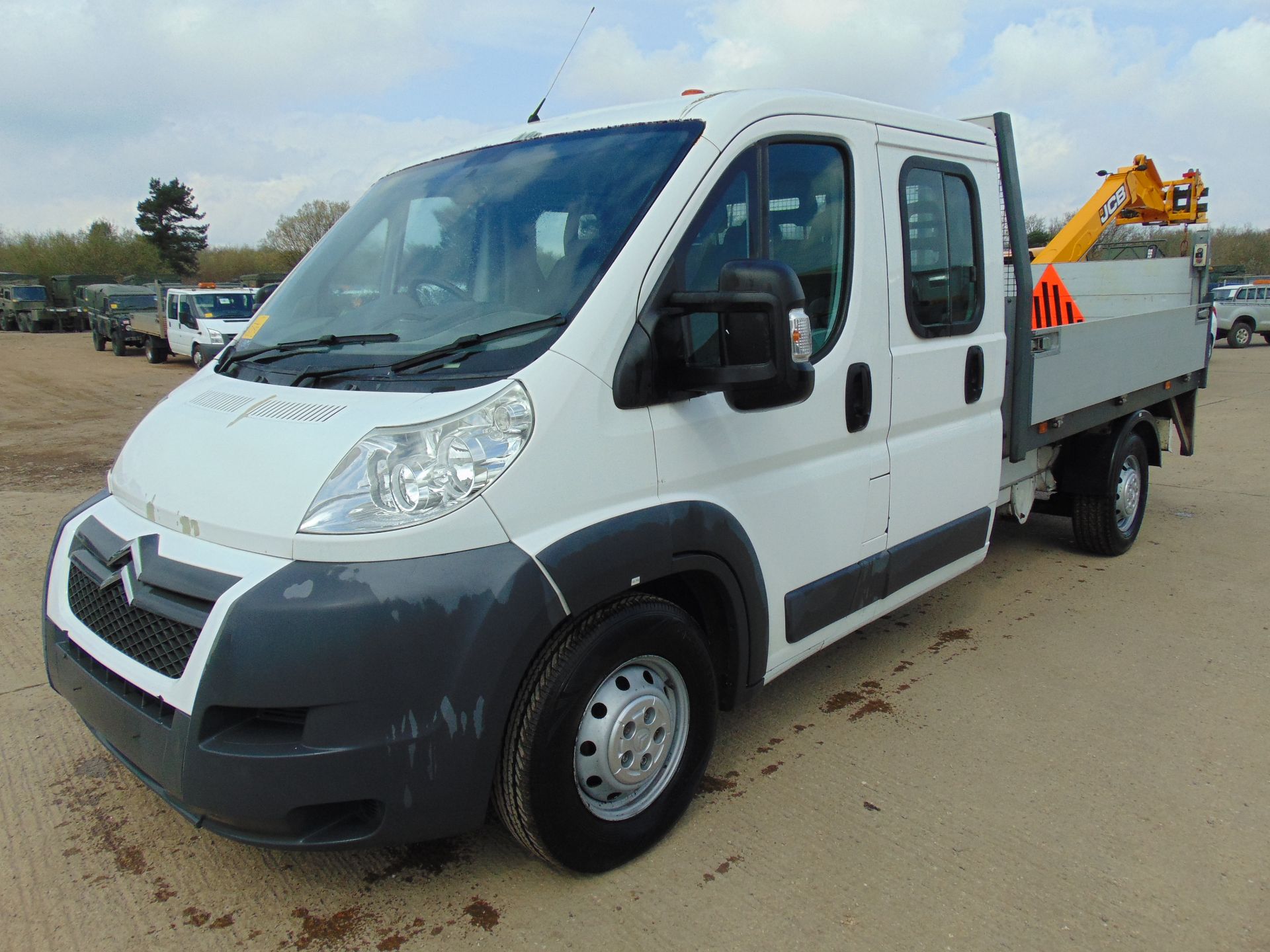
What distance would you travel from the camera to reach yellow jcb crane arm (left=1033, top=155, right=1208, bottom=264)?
9.69 metres

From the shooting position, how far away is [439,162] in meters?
3.40

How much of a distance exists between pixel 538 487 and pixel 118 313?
28.1m

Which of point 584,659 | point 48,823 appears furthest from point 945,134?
point 48,823

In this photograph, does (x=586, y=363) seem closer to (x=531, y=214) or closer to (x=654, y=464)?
(x=654, y=464)

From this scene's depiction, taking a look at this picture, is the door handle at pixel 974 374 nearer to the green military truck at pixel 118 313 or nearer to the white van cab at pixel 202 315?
the white van cab at pixel 202 315

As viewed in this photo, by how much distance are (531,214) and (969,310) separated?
1983 mm

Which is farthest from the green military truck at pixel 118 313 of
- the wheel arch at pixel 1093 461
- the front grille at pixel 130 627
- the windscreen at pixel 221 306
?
the front grille at pixel 130 627

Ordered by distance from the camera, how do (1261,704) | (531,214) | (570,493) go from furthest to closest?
(1261,704) → (531,214) → (570,493)

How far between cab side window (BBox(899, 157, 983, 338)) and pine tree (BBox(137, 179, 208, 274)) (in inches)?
2480

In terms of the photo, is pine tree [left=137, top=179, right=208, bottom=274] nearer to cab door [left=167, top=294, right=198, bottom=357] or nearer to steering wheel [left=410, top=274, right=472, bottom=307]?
cab door [left=167, top=294, right=198, bottom=357]

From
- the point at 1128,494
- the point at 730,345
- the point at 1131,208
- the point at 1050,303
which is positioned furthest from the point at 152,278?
the point at 730,345

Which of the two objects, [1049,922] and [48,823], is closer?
[1049,922]

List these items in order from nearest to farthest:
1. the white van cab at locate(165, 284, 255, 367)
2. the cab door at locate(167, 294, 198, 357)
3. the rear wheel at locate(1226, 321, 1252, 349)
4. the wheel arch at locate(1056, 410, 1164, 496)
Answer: the wheel arch at locate(1056, 410, 1164, 496)
the white van cab at locate(165, 284, 255, 367)
the cab door at locate(167, 294, 198, 357)
the rear wheel at locate(1226, 321, 1252, 349)

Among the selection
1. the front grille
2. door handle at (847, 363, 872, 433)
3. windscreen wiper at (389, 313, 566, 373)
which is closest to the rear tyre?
door handle at (847, 363, 872, 433)
